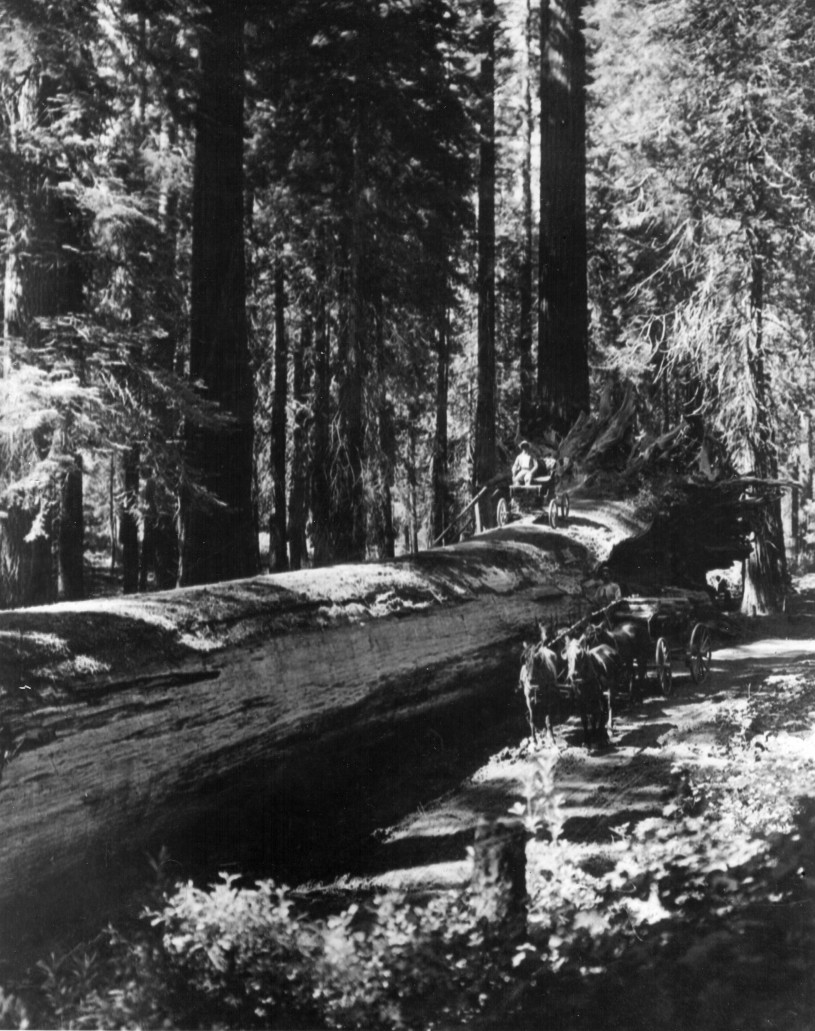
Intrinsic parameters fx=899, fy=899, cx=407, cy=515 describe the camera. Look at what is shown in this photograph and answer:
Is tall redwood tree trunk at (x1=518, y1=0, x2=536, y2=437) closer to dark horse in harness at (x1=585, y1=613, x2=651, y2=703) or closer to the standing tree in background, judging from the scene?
the standing tree in background

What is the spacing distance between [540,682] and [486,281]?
13543 millimetres

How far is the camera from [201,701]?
491cm

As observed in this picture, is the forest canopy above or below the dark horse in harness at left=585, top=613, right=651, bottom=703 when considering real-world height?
above

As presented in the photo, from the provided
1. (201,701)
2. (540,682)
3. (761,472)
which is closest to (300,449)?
(761,472)

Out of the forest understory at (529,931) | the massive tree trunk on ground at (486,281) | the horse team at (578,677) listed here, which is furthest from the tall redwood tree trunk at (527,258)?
the forest understory at (529,931)

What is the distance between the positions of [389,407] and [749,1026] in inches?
383

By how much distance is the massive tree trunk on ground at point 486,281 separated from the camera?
57.4 ft

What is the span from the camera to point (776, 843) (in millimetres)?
3768

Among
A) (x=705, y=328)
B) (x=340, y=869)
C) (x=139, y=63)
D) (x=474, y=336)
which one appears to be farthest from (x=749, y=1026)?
(x=474, y=336)

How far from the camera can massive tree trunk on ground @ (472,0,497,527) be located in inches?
689

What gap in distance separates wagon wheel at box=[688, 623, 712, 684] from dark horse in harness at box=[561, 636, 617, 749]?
184 cm

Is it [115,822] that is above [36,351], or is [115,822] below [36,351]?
below

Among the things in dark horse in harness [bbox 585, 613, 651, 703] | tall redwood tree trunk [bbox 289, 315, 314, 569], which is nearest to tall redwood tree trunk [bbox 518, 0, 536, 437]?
tall redwood tree trunk [bbox 289, 315, 314, 569]

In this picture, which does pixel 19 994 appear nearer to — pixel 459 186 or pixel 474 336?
pixel 459 186
